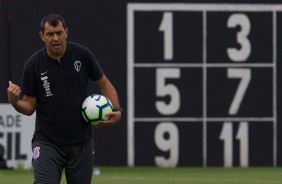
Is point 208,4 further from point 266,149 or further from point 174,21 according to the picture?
point 266,149

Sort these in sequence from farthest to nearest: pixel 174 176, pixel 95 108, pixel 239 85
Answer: pixel 239 85, pixel 174 176, pixel 95 108

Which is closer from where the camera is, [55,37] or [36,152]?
[55,37]

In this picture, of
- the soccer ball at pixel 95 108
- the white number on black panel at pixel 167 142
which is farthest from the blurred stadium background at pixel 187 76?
the soccer ball at pixel 95 108

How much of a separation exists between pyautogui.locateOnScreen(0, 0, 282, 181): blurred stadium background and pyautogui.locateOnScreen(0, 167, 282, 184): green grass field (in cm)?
38

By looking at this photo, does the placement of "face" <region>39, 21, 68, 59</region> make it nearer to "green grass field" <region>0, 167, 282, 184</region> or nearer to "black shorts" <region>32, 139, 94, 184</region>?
"black shorts" <region>32, 139, 94, 184</region>

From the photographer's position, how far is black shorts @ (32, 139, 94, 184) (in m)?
8.09

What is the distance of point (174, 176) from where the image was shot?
48.0 ft

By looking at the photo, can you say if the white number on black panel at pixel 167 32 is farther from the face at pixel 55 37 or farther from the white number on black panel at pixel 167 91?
the face at pixel 55 37

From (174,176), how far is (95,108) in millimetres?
6624

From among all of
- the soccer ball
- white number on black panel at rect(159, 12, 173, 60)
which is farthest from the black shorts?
white number on black panel at rect(159, 12, 173, 60)

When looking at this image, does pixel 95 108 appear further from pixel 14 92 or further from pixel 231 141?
pixel 231 141

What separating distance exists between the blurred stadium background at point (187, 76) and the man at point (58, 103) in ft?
24.9

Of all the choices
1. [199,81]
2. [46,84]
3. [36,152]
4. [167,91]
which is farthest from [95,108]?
[199,81]

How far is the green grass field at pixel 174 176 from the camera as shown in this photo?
1383 cm
